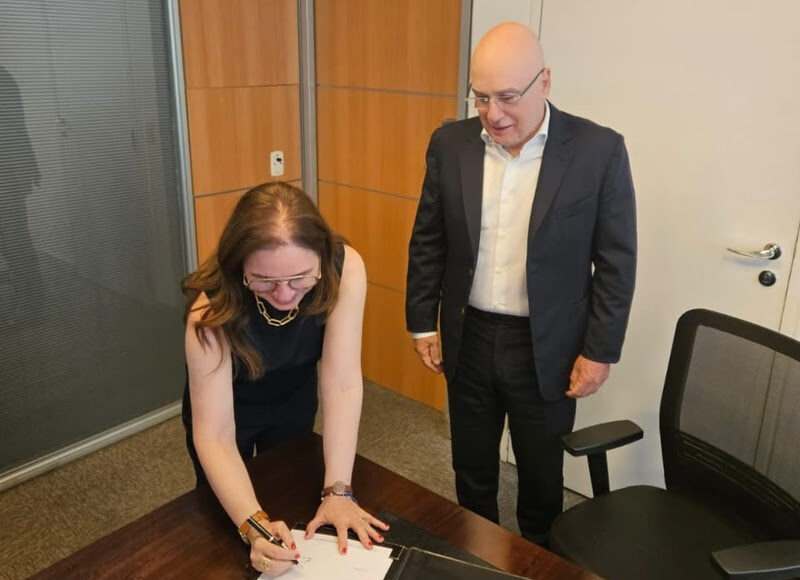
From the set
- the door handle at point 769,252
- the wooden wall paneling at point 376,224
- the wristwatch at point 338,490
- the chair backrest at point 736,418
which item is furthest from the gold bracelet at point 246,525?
the wooden wall paneling at point 376,224

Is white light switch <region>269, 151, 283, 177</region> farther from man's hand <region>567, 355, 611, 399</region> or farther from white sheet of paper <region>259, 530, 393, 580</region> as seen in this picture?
white sheet of paper <region>259, 530, 393, 580</region>

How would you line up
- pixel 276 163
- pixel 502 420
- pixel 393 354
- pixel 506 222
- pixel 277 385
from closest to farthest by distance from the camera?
pixel 277 385, pixel 506 222, pixel 502 420, pixel 276 163, pixel 393 354

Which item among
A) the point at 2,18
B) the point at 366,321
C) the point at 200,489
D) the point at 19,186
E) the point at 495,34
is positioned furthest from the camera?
the point at 366,321

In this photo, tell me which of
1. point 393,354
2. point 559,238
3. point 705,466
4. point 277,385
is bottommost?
point 393,354

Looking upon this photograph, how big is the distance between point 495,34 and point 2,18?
1.67m

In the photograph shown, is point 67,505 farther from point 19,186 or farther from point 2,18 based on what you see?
point 2,18

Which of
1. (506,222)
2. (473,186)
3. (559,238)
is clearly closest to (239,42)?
(473,186)

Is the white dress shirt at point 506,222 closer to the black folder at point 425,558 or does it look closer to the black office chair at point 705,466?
the black office chair at point 705,466

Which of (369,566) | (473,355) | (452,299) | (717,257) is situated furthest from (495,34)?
(369,566)

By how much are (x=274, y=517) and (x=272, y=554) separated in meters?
0.17

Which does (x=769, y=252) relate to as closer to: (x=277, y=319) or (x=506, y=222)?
(x=506, y=222)

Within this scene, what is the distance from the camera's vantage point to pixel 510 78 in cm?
177

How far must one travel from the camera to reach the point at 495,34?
5.90 ft

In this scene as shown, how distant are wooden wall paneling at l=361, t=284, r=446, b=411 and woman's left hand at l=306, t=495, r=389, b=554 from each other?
1.92 metres
